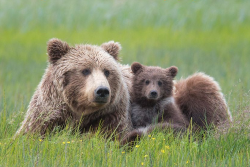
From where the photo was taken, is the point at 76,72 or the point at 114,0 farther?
the point at 114,0

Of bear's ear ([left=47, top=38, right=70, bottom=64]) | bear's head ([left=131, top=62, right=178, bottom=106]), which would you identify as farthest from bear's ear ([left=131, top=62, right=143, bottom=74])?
bear's ear ([left=47, top=38, right=70, bottom=64])

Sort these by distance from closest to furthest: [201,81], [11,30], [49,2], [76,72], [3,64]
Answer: [76,72], [201,81], [3,64], [11,30], [49,2]

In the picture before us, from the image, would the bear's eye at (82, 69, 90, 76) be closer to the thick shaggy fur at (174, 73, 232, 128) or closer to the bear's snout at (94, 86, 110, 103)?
the bear's snout at (94, 86, 110, 103)

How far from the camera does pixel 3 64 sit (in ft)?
41.9

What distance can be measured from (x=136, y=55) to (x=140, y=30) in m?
3.84

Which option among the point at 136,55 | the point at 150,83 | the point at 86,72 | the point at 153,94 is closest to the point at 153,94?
the point at 153,94

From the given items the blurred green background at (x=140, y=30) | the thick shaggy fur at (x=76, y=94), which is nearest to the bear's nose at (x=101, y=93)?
the thick shaggy fur at (x=76, y=94)

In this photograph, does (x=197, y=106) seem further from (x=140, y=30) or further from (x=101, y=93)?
(x=140, y=30)

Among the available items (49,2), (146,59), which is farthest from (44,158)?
(49,2)

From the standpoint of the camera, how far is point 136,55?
45.2ft

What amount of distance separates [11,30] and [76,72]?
1202 cm

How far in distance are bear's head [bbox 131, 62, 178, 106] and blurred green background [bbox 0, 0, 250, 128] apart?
16.5 feet

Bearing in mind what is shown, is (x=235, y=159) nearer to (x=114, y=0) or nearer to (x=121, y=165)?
(x=121, y=165)

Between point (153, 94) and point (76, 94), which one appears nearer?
point (76, 94)
